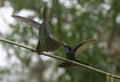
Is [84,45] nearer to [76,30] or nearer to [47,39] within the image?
[47,39]

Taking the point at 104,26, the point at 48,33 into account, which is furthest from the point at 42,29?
the point at 104,26

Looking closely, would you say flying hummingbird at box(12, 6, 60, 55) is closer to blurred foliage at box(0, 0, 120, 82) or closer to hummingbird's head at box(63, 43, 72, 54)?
hummingbird's head at box(63, 43, 72, 54)

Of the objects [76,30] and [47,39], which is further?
[76,30]

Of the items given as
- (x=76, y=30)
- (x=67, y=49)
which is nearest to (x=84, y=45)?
(x=67, y=49)

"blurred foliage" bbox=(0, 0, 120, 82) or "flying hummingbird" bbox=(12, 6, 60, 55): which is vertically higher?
"blurred foliage" bbox=(0, 0, 120, 82)

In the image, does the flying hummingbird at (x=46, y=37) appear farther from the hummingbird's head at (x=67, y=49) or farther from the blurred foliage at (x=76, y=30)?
the blurred foliage at (x=76, y=30)

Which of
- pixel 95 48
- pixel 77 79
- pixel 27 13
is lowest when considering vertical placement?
pixel 77 79

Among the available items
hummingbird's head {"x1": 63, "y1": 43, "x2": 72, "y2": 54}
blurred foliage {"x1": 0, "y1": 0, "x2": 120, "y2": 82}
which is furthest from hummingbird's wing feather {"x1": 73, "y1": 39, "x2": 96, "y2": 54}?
blurred foliage {"x1": 0, "y1": 0, "x2": 120, "y2": 82}

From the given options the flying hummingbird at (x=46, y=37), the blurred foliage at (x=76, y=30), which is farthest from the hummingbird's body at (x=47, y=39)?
the blurred foliage at (x=76, y=30)

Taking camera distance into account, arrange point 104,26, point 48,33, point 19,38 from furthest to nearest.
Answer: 1. point 104,26
2. point 19,38
3. point 48,33

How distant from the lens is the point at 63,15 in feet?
4.31

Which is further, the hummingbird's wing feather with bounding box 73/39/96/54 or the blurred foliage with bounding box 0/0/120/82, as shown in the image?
the blurred foliage with bounding box 0/0/120/82

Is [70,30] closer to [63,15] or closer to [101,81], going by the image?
[63,15]

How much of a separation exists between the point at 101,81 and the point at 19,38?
320mm
